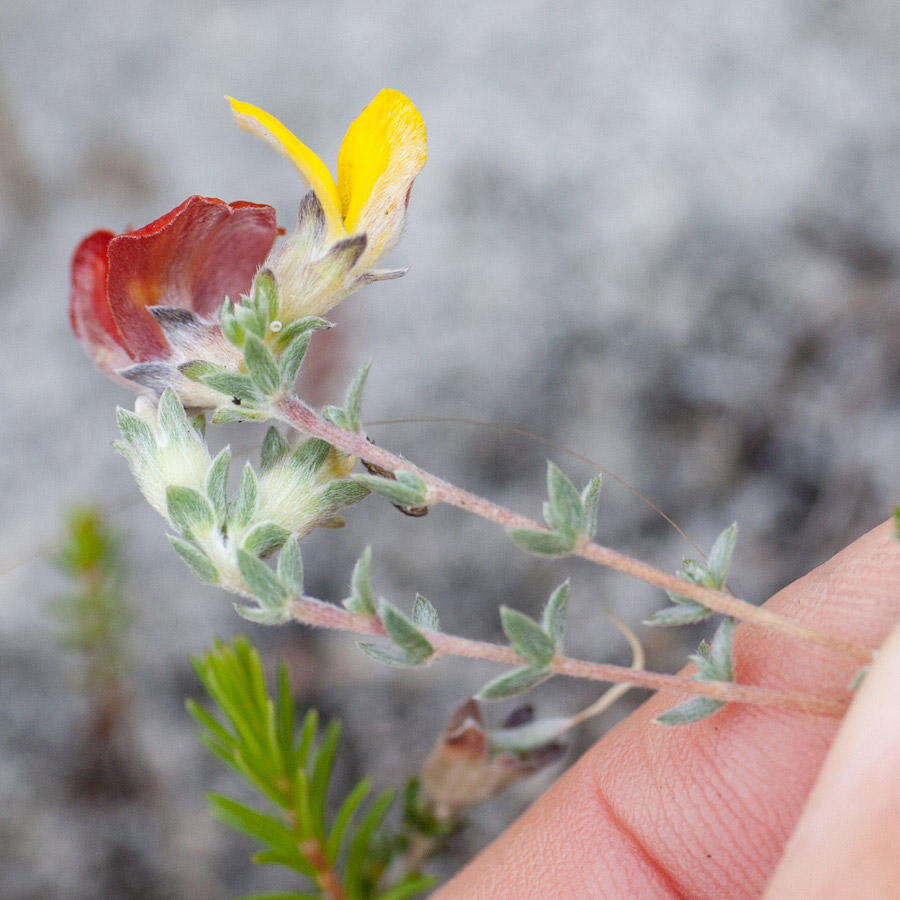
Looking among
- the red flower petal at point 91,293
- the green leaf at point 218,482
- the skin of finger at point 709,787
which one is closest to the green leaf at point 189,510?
the green leaf at point 218,482

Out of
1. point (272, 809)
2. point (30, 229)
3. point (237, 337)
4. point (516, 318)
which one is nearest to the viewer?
point (237, 337)

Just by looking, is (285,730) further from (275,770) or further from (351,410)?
(351,410)

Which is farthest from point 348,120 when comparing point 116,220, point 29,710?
point 29,710

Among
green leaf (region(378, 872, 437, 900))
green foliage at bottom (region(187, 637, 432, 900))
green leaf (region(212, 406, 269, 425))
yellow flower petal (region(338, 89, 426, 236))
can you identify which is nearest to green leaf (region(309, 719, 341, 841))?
green foliage at bottom (region(187, 637, 432, 900))

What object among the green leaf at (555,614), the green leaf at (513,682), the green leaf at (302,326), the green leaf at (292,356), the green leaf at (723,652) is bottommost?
the green leaf at (723,652)

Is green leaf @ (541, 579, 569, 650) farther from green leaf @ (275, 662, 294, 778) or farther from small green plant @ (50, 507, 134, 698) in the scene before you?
small green plant @ (50, 507, 134, 698)

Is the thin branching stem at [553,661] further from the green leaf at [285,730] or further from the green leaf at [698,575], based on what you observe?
the green leaf at [285,730]

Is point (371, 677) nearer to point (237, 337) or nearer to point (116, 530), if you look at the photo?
point (116, 530)
